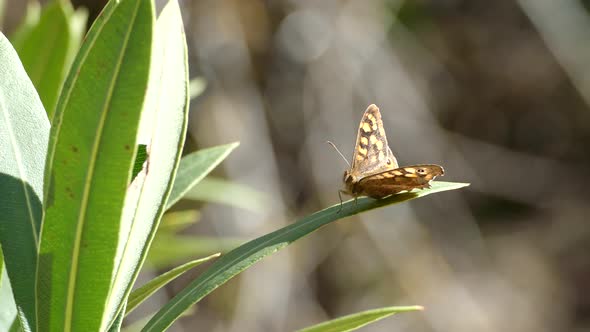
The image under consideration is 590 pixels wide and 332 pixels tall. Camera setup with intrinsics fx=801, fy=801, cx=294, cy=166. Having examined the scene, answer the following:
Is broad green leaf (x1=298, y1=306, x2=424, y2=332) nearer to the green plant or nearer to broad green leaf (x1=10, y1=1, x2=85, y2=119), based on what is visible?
the green plant

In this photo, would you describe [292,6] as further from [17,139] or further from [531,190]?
[17,139]

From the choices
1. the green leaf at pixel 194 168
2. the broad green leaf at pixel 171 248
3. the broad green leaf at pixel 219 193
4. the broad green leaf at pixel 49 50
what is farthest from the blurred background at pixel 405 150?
the green leaf at pixel 194 168

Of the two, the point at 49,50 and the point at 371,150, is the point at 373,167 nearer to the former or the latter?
the point at 371,150

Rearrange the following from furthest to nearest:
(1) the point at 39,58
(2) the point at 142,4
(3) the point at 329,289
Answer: (3) the point at 329,289, (1) the point at 39,58, (2) the point at 142,4

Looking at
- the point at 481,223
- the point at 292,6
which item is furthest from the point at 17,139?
the point at 481,223

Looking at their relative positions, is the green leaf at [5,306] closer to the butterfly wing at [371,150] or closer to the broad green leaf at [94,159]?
the broad green leaf at [94,159]

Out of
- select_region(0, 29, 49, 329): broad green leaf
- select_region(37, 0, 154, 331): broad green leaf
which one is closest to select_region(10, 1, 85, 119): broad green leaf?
select_region(0, 29, 49, 329): broad green leaf
